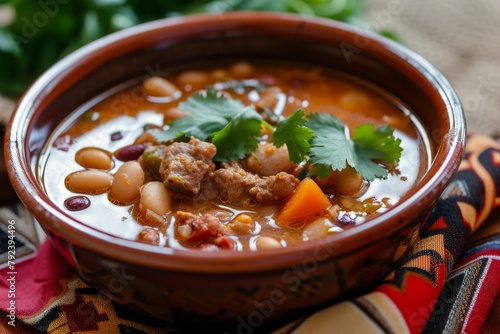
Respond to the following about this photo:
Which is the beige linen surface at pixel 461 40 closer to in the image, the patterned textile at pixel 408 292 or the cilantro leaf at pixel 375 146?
the patterned textile at pixel 408 292

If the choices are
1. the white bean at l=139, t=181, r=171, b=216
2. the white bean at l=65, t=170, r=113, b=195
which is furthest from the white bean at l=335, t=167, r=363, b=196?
the white bean at l=65, t=170, r=113, b=195

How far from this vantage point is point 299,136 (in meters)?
2.30

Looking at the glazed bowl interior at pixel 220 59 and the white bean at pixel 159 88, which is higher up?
the glazed bowl interior at pixel 220 59

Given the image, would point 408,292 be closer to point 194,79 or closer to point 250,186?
point 250,186

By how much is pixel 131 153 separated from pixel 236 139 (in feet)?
1.39

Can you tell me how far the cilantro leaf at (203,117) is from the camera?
249 centimetres

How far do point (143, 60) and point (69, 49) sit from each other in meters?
0.91

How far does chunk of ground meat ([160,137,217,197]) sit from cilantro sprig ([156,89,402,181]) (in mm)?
64

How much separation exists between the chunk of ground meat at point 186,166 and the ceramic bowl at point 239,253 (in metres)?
0.40

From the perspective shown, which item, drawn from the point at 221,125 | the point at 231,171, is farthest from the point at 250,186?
the point at 221,125

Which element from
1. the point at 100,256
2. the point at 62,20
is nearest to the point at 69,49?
the point at 62,20

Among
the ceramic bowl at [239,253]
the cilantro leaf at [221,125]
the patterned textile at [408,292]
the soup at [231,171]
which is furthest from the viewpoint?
the cilantro leaf at [221,125]

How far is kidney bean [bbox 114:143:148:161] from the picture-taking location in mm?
2523

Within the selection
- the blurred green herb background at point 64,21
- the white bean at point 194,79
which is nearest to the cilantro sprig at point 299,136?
the white bean at point 194,79
